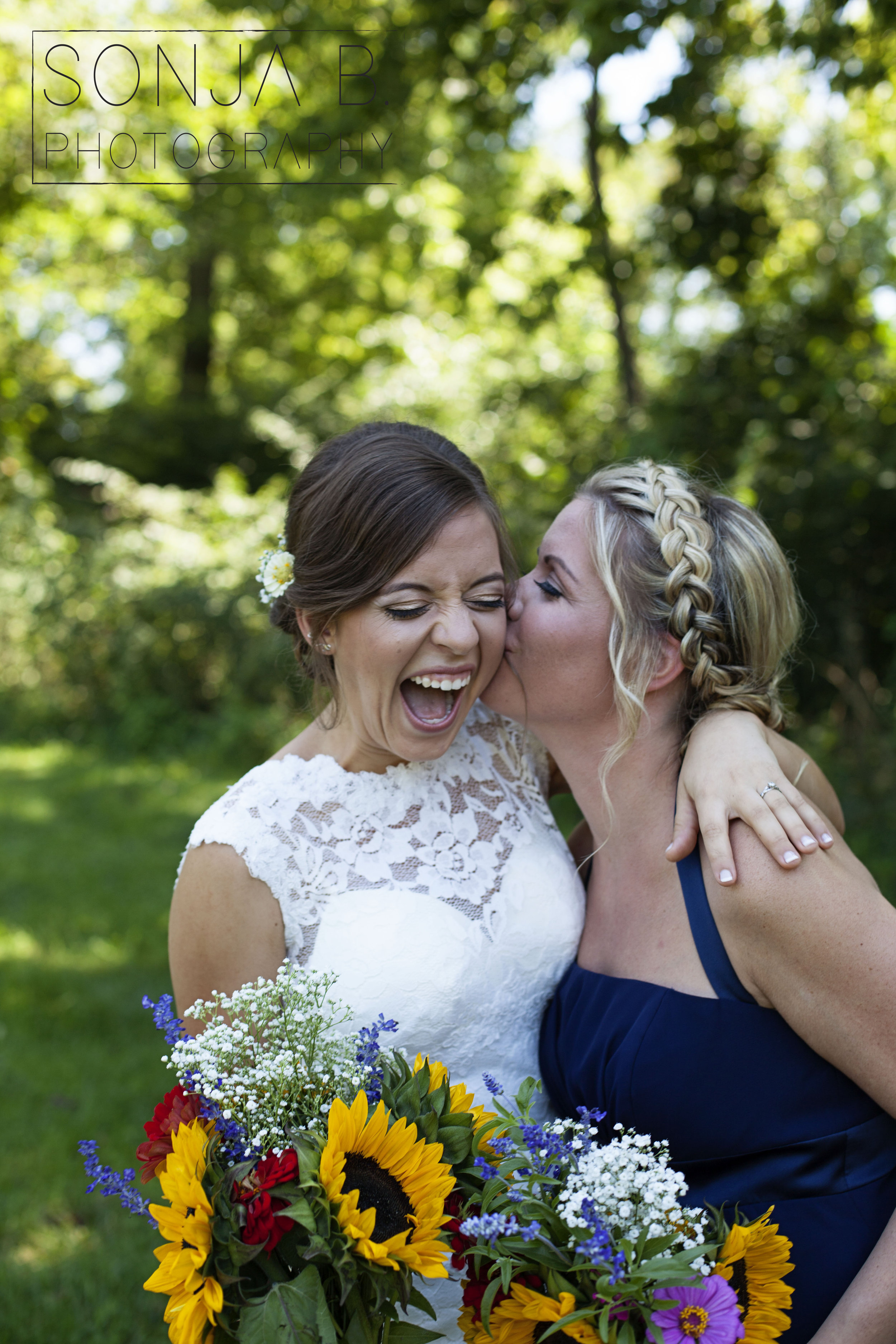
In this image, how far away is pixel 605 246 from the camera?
6.42m

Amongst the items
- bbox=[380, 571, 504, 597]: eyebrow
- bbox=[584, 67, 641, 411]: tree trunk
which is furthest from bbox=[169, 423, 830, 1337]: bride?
bbox=[584, 67, 641, 411]: tree trunk

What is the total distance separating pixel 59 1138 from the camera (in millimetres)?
4559

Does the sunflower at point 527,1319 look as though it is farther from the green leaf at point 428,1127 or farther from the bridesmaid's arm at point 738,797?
the bridesmaid's arm at point 738,797

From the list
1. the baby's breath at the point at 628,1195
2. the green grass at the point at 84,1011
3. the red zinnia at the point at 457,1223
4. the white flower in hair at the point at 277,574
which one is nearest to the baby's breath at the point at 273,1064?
the red zinnia at the point at 457,1223

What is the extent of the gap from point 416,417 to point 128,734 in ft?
15.4

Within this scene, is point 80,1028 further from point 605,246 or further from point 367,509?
point 605,246

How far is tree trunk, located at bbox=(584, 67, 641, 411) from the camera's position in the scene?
249 inches

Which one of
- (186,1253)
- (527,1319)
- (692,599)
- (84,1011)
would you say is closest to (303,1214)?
(186,1253)

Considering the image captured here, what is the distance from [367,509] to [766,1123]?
162 centimetres

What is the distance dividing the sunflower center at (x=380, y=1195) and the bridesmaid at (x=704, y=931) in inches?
31.0

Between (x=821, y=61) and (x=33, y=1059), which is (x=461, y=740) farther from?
(x=821, y=61)

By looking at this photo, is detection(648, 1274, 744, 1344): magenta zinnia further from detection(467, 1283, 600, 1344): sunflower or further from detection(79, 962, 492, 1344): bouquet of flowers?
detection(79, 962, 492, 1344): bouquet of flowers

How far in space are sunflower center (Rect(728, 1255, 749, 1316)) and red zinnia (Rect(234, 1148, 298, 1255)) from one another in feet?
2.53

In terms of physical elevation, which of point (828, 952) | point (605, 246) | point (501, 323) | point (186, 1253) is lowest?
point (186, 1253)
